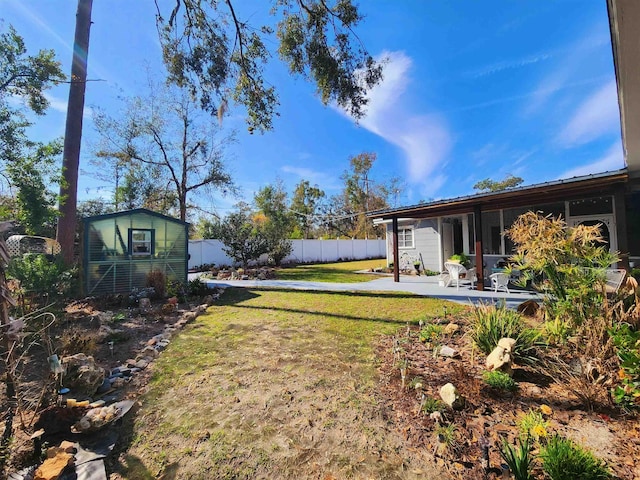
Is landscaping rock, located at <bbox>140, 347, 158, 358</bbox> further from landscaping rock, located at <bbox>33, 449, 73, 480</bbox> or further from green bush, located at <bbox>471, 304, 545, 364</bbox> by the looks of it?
green bush, located at <bbox>471, 304, 545, 364</bbox>

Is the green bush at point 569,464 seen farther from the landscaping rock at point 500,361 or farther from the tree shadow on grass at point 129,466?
the tree shadow on grass at point 129,466

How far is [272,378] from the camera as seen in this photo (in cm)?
346

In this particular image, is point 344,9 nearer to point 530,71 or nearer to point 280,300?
point 280,300

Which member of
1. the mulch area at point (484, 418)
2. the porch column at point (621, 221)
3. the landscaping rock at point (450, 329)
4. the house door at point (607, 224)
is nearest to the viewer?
the mulch area at point (484, 418)

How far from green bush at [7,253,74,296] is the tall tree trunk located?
253 cm

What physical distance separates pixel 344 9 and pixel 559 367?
7.40m

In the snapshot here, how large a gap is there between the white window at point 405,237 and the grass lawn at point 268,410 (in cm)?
945

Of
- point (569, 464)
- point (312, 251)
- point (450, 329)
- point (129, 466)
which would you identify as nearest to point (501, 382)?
point (569, 464)

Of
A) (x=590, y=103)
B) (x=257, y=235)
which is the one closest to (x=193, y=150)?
(x=257, y=235)

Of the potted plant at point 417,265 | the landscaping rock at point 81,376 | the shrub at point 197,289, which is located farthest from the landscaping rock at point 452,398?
the potted plant at point 417,265

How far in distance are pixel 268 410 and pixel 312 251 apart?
2088 cm

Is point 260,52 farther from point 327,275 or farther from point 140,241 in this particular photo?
point 327,275

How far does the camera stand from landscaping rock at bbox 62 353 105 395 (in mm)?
3012

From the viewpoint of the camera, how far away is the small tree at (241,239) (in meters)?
15.9
